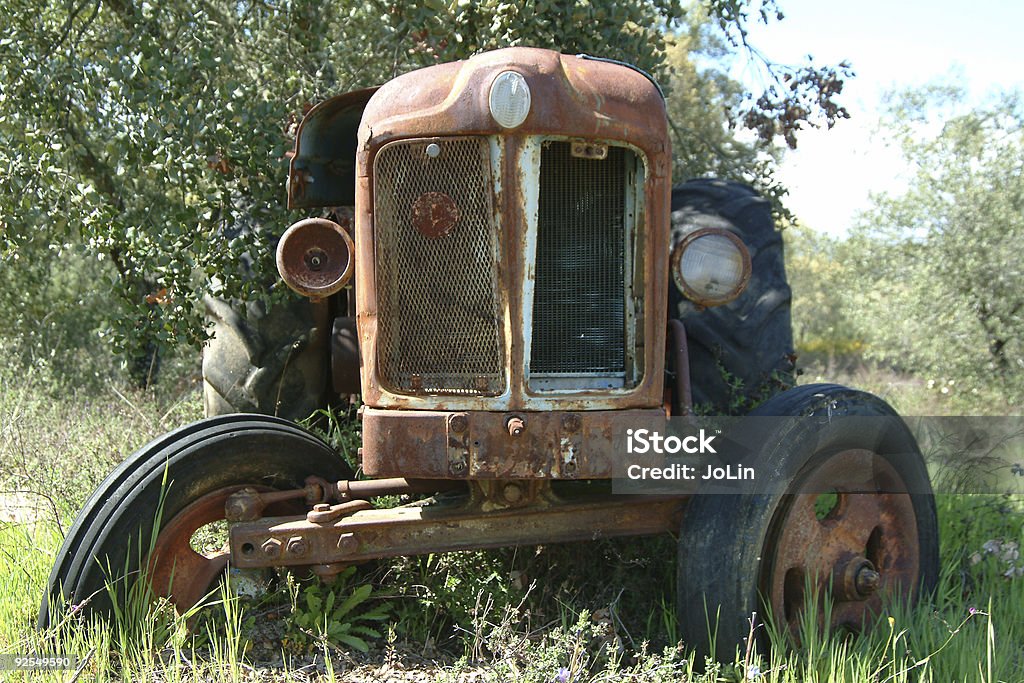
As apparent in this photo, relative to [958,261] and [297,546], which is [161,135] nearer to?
[297,546]

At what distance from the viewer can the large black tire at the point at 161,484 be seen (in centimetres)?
304

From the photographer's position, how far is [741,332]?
14.1ft

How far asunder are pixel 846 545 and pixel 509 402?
1.41 metres

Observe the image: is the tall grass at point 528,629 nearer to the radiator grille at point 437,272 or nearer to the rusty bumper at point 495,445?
the rusty bumper at point 495,445

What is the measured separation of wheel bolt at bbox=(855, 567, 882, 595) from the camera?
336 cm

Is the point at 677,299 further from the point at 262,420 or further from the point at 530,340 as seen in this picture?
the point at 262,420

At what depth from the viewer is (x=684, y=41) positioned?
64.9 feet

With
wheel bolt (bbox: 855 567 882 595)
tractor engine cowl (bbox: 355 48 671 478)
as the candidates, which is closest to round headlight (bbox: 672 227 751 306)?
tractor engine cowl (bbox: 355 48 671 478)

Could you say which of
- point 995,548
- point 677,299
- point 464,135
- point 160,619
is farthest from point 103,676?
point 995,548

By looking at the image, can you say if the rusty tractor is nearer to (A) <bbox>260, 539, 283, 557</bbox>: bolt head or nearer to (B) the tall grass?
(A) <bbox>260, 539, 283, 557</bbox>: bolt head

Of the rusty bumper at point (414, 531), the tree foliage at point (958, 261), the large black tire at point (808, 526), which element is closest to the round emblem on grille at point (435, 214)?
the rusty bumper at point (414, 531)

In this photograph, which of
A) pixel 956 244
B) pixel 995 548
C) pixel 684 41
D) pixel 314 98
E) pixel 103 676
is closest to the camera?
pixel 103 676

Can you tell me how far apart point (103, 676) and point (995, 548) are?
362 cm

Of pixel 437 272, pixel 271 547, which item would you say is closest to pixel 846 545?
pixel 437 272
